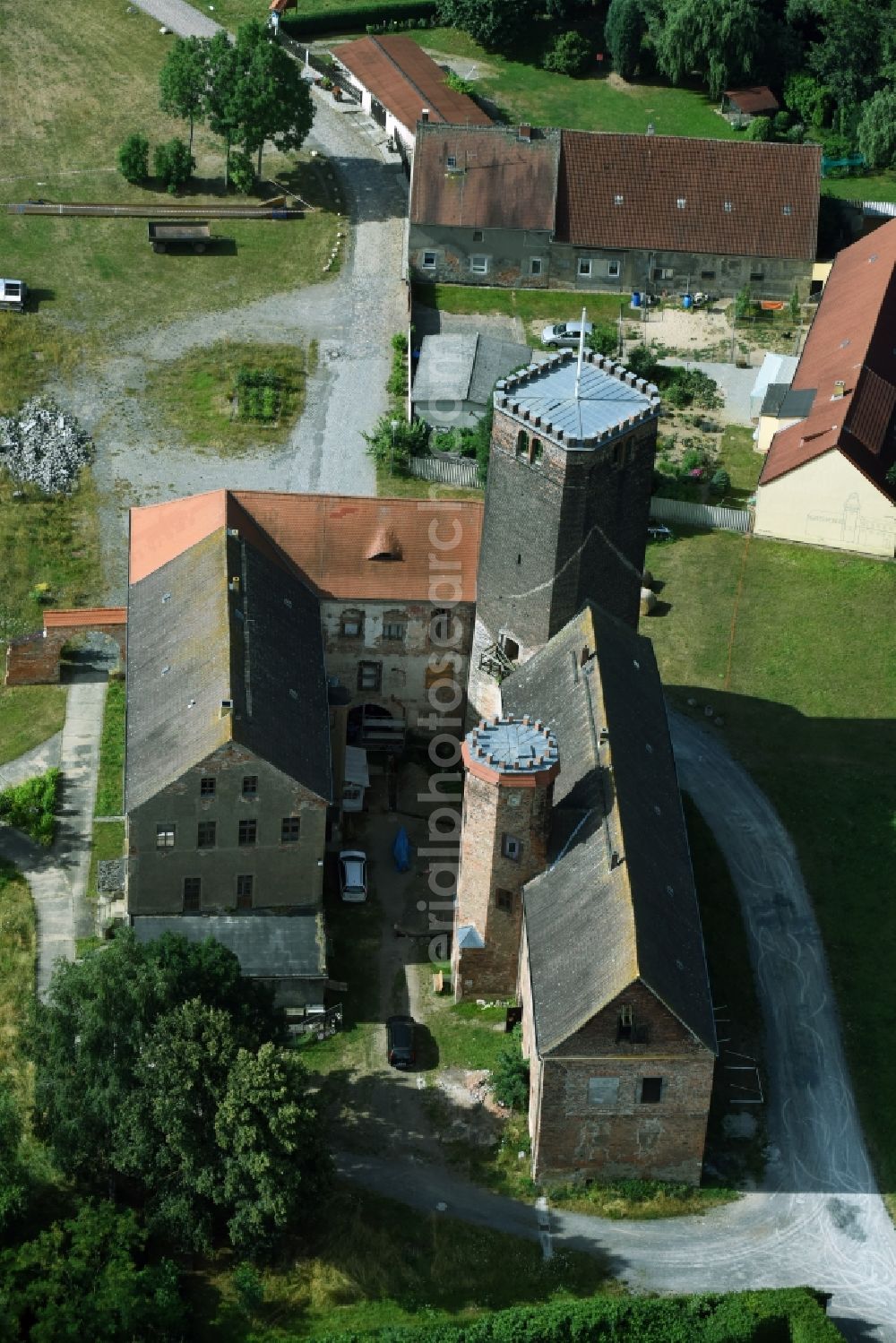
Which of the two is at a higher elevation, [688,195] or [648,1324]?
[688,195]

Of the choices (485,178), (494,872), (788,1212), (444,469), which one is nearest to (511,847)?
(494,872)

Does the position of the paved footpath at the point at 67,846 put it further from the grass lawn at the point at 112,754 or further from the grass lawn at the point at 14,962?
the grass lawn at the point at 14,962

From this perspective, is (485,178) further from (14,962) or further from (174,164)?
(14,962)

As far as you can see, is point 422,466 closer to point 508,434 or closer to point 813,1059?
point 508,434

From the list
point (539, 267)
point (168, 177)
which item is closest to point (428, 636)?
point (539, 267)

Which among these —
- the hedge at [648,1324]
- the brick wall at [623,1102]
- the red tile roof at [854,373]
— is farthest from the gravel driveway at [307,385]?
the hedge at [648,1324]

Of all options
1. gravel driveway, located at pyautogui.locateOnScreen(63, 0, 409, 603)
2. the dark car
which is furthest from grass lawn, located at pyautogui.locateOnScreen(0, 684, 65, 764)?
the dark car

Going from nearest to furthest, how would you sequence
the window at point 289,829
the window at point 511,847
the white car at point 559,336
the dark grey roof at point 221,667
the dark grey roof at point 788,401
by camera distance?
the window at point 511,847
the dark grey roof at point 221,667
the window at point 289,829
the dark grey roof at point 788,401
the white car at point 559,336

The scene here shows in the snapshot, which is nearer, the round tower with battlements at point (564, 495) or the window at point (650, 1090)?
the window at point (650, 1090)
